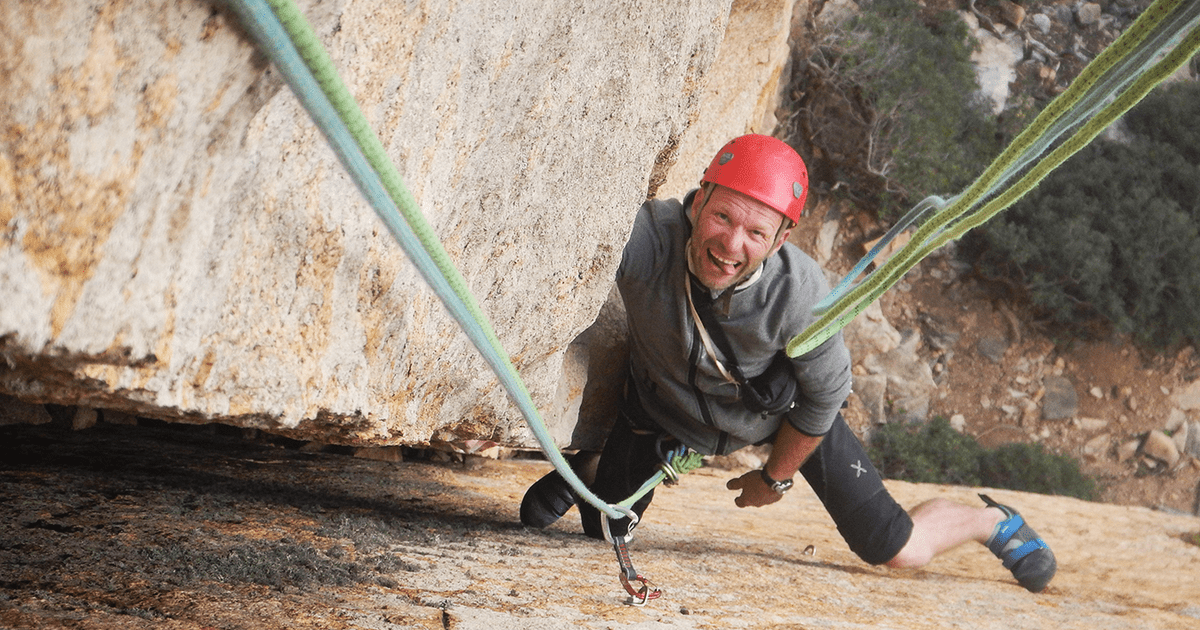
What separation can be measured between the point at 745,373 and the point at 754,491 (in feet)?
2.25

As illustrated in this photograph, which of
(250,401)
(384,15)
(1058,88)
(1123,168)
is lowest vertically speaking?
(250,401)

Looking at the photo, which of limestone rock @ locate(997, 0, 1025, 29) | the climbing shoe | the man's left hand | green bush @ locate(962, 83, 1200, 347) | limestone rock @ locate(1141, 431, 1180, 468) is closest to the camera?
the climbing shoe

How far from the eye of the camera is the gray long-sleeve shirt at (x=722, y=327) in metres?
2.61

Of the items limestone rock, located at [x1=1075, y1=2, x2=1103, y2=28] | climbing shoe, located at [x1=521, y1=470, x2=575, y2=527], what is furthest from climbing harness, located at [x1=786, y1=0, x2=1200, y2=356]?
limestone rock, located at [x1=1075, y1=2, x2=1103, y2=28]

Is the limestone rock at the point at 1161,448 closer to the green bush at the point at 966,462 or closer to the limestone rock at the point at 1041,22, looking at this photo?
the green bush at the point at 966,462

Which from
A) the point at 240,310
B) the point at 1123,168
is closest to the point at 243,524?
the point at 240,310

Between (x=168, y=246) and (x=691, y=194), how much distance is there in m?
1.86

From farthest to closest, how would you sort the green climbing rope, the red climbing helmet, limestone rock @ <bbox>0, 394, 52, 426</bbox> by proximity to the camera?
the red climbing helmet → limestone rock @ <bbox>0, 394, 52, 426</bbox> → the green climbing rope

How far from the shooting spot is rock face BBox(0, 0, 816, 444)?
103cm

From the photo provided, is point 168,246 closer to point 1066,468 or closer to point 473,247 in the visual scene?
point 473,247

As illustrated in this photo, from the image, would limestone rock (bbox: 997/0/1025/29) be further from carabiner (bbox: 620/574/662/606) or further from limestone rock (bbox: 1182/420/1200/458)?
carabiner (bbox: 620/574/662/606)

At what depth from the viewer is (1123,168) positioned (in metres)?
9.75

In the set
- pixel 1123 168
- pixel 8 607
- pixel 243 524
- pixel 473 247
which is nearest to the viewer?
pixel 8 607

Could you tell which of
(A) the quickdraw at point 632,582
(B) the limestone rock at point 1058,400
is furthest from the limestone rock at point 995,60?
(A) the quickdraw at point 632,582
